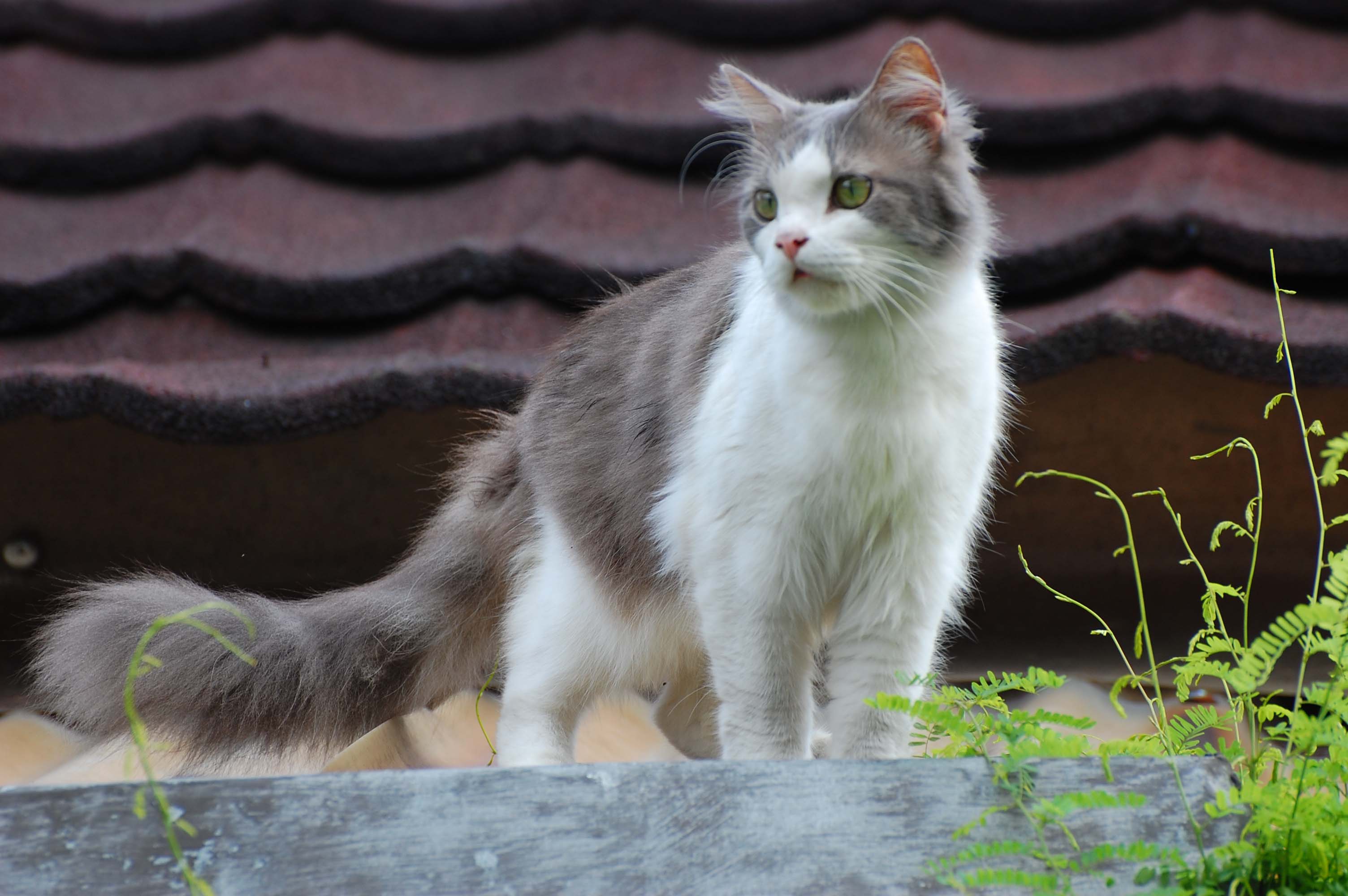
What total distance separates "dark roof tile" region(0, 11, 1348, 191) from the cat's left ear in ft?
2.71

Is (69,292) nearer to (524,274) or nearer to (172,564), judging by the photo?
(172,564)

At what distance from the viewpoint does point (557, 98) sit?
2346 millimetres

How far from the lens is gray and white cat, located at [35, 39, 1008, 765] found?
1.43m

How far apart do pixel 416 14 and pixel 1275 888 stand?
2.12 metres

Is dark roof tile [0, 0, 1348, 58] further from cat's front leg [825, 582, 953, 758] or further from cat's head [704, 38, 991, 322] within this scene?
cat's front leg [825, 582, 953, 758]

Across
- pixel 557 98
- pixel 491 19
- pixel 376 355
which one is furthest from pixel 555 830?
pixel 491 19

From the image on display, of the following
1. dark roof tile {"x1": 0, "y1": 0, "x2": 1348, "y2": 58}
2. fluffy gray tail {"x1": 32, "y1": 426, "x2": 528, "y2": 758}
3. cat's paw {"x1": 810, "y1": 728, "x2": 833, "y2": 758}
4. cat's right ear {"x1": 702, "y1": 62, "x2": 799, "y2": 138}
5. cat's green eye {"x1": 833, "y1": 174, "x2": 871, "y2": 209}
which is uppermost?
dark roof tile {"x1": 0, "y1": 0, "x2": 1348, "y2": 58}

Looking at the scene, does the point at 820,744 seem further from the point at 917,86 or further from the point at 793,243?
the point at 917,86

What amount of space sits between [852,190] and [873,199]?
0.03m

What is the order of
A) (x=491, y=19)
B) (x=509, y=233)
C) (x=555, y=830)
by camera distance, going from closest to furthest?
(x=555, y=830) < (x=509, y=233) < (x=491, y=19)

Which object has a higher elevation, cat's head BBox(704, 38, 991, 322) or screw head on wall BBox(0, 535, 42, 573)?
cat's head BBox(704, 38, 991, 322)

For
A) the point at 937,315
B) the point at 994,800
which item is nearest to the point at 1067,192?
the point at 937,315

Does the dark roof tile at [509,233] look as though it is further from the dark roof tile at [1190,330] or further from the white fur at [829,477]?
the white fur at [829,477]

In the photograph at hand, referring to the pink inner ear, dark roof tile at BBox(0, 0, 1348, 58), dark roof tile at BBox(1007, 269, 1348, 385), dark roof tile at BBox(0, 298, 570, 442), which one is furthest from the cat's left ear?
dark roof tile at BBox(0, 0, 1348, 58)
